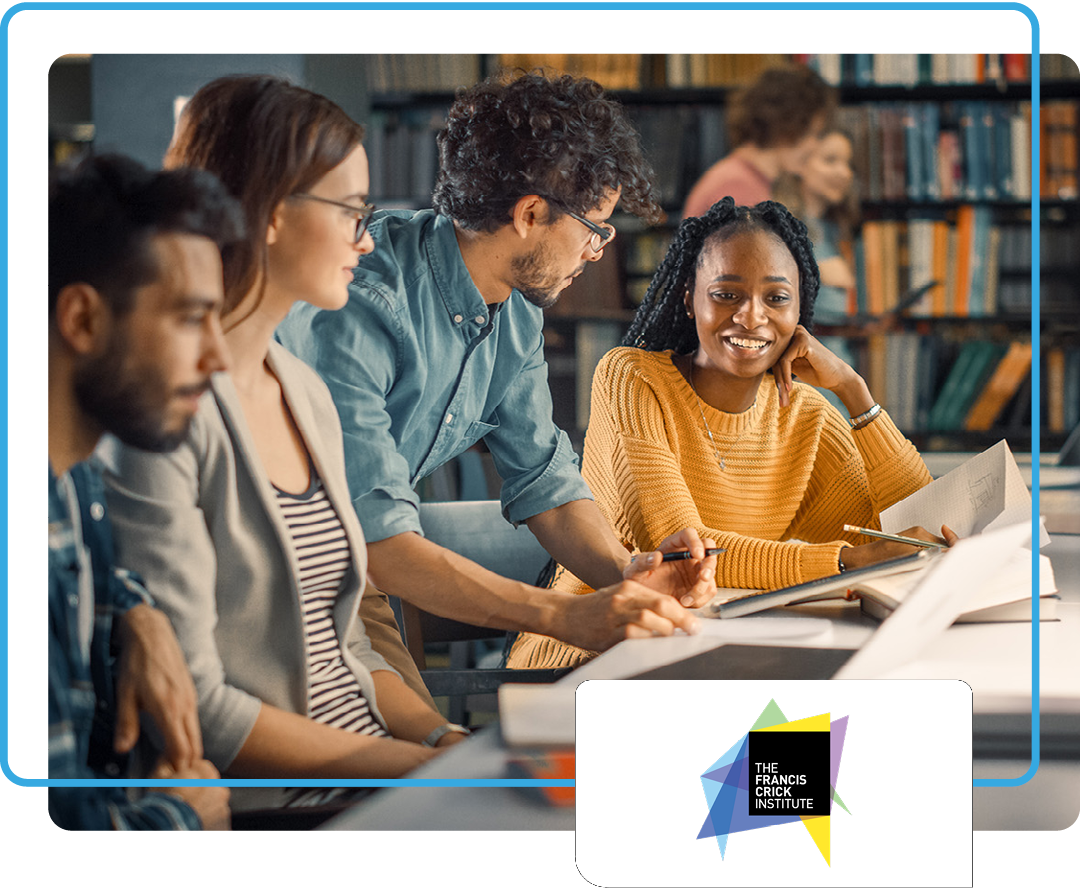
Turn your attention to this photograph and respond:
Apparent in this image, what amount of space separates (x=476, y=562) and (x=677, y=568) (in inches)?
8.6

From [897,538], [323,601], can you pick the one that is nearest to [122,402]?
[323,601]

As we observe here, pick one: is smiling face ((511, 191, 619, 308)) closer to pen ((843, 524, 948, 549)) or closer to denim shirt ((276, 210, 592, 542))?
denim shirt ((276, 210, 592, 542))

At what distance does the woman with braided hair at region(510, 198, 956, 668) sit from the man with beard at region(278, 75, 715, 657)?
0.12ft

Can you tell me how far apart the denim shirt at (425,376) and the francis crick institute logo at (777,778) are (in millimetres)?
311

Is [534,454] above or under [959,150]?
under

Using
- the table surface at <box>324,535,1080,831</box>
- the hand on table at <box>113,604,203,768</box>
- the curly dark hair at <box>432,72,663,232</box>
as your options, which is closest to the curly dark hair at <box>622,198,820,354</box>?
the curly dark hair at <box>432,72,663,232</box>

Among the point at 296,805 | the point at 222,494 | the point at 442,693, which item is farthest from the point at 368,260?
the point at 296,805

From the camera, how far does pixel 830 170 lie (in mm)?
1038

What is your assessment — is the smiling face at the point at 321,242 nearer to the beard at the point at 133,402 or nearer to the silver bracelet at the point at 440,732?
the beard at the point at 133,402

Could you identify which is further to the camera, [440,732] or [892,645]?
[440,732]

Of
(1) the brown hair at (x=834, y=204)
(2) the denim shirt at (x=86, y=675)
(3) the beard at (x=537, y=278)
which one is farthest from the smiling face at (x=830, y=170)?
(2) the denim shirt at (x=86, y=675)

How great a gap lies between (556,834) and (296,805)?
28cm

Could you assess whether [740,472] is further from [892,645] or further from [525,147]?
[525,147]
